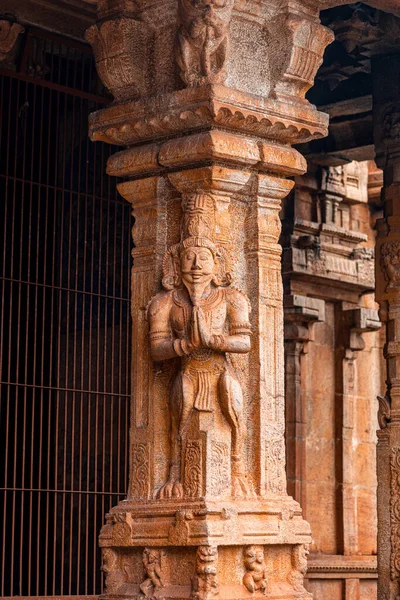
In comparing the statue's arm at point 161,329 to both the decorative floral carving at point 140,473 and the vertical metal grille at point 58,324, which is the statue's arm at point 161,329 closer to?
the decorative floral carving at point 140,473

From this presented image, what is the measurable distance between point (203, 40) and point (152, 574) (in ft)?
9.88

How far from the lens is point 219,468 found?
7547mm

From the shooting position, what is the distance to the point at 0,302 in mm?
10711

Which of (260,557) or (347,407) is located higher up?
(347,407)

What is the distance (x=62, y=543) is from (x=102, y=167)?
3186 mm

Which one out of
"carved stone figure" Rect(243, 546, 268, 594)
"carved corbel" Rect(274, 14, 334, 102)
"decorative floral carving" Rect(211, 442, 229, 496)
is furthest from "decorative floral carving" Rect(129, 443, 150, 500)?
"carved corbel" Rect(274, 14, 334, 102)

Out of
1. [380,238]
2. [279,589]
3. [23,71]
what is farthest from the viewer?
[380,238]

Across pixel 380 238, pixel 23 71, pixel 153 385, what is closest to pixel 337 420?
pixel 380 238

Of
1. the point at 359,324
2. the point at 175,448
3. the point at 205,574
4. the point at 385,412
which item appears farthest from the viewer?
the point at 359,324

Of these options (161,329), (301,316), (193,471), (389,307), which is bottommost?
(193,471)

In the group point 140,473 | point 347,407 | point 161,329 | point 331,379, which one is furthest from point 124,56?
point 347,407

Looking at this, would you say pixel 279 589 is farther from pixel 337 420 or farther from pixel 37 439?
pixel 337 420

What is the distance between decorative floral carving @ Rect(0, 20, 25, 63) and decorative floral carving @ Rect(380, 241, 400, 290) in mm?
3524

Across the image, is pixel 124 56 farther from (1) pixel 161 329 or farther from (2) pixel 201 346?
(2) pixel 201 346
